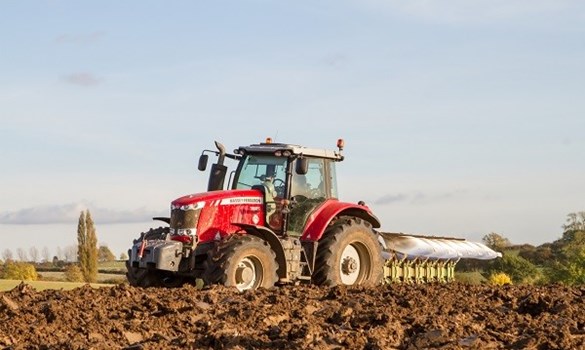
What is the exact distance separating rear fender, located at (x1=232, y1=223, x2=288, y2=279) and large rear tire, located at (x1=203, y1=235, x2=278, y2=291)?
0.21 m

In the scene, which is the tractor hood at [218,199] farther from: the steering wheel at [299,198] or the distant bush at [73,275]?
the distant bush at [73,275]

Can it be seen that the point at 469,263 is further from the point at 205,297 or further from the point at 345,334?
the point at 345,334

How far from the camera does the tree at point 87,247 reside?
47750 mm

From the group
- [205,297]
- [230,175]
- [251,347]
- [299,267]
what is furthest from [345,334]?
[230,175]

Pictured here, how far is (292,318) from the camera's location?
10305 mm

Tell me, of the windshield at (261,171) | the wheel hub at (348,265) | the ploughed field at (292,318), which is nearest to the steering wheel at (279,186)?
the windshield at (261,171)

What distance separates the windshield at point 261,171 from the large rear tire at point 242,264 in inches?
52.9

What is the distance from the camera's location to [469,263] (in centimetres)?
3325

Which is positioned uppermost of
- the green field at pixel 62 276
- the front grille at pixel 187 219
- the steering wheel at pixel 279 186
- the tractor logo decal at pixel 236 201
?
the steering wheel at pixel 279 186

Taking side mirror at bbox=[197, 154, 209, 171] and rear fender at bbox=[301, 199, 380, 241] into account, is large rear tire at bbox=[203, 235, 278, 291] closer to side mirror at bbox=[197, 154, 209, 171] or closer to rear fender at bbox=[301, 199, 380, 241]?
rear fender at bbox=[301, 199, 380, 241]

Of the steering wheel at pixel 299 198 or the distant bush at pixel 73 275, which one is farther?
the distant bush at pixel 73 275

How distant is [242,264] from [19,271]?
29.0 meters

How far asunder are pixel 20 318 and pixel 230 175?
17.5 ft

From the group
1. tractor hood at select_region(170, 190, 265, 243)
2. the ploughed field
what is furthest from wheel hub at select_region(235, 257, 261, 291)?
the ploughed field
